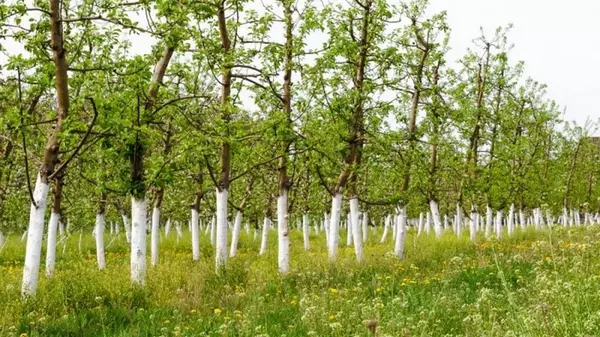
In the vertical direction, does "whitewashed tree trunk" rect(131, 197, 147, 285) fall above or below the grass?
above

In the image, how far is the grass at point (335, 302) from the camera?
5957 mm

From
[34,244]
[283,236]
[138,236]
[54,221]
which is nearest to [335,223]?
[283,236]

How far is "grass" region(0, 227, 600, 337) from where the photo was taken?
596cm

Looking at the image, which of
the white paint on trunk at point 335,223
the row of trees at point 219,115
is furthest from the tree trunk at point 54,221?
the white paint on trunk at point 335,223

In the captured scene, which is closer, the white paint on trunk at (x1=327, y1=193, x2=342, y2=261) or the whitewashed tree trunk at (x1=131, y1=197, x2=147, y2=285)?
the whitewashed tree trunk at (x1=131, y1=197, x2=147, y2=285)

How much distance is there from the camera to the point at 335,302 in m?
8.91

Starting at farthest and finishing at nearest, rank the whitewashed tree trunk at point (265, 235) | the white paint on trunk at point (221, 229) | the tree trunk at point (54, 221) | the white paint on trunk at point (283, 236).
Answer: the whitewashed tree trunk at point (265, 235) < the white paint on trunk at point (283, 236) < the white paint on trunk at point (221, 229) < the tree trunk at point (54, 221)

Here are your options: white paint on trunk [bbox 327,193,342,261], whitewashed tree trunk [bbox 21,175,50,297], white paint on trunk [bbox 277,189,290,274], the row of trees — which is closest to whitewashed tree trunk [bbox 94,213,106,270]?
the row of trees

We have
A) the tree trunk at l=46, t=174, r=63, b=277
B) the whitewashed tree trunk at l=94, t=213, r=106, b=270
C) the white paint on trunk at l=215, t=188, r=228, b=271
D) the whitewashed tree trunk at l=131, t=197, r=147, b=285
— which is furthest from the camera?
the whitewashed tree trunk at l=94, t=213, r=106, b=270

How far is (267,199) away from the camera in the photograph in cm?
2758

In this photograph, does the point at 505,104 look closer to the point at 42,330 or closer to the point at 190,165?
the point at 190,165

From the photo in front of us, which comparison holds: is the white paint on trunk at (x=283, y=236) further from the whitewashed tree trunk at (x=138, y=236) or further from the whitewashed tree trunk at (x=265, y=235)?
the whitewashed tree trunk at (x=265, y=235)

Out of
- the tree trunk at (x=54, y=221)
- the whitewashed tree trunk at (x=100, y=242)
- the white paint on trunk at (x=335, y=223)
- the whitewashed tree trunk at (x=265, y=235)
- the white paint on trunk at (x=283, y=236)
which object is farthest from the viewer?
the whitewashed tree trunk at (x=265, y=235)

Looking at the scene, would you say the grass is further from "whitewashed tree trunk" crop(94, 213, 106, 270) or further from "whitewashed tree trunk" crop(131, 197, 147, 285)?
"whitewashed tree trunk" crop(94, 213, 106, 270)
